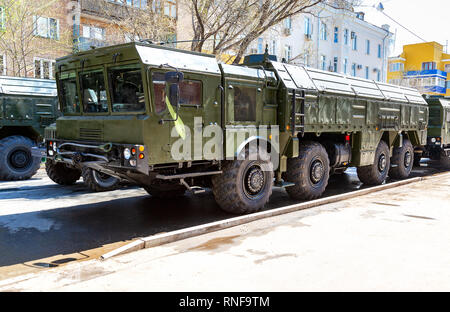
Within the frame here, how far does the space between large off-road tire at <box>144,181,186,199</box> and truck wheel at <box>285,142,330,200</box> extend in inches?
93.7

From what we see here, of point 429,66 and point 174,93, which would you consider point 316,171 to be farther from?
point 429,66

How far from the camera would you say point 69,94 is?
7.63 metres

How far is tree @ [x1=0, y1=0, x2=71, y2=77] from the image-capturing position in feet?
59.9

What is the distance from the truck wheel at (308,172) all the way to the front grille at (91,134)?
4123 mm

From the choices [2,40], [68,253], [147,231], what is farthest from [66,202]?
[2,40]

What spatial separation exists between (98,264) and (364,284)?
2992 millimetres

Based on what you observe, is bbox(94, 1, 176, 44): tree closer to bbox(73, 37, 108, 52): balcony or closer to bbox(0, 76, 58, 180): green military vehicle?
bbox(73, 37, 108, 52): balcony

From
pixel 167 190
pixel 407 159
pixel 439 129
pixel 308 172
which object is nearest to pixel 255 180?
pixel 308 172

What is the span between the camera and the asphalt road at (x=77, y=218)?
5496 mm

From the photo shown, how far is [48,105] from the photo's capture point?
12391mm

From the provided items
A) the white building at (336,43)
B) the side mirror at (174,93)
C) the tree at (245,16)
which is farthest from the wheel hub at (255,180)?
the white building at (336,43)

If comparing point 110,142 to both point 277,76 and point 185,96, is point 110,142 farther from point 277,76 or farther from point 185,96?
point 277,76

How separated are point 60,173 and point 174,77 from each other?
589cm

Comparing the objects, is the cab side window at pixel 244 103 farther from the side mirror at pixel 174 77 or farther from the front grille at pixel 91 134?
the front grille at pixel 91 134
